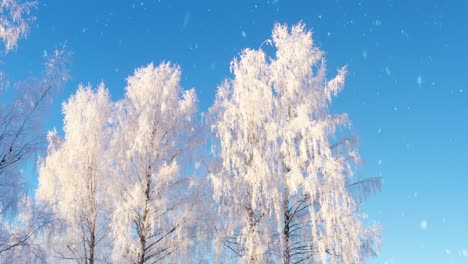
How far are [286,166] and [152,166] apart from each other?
3.74 metres

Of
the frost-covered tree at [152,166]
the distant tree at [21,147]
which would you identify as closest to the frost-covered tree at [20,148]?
the distant tree at [21,147]

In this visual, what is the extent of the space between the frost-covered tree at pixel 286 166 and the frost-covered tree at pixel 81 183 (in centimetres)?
332

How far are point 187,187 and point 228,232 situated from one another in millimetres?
1905

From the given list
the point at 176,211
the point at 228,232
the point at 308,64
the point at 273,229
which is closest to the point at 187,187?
the point at 176,211

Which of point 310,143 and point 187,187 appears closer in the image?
point 310,143

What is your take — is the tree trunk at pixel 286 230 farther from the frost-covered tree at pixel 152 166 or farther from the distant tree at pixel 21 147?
the distant tree at pixel 21 147

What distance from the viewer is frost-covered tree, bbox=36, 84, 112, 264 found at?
12695 millimetres

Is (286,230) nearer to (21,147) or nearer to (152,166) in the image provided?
(152,166)

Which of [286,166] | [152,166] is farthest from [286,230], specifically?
[152,166]

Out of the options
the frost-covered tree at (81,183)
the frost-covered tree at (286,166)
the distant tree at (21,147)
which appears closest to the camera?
the distant tree at (21,147)

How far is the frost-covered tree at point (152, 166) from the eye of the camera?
1188cm

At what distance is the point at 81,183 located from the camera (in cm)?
1300

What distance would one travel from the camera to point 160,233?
12.4 m

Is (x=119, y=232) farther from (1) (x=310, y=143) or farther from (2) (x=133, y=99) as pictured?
(1) (x=310, y=143)
